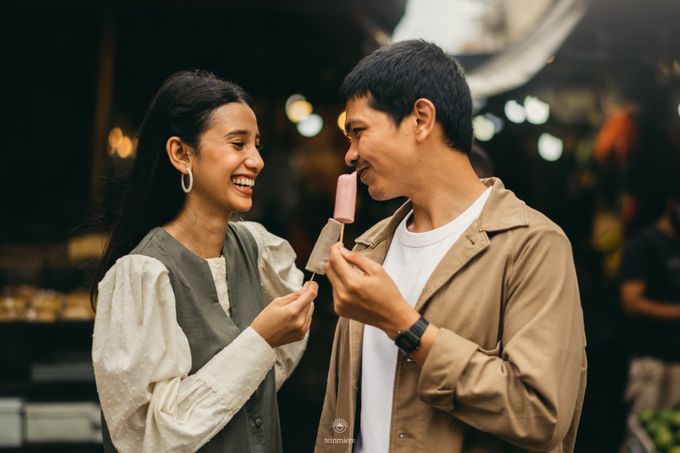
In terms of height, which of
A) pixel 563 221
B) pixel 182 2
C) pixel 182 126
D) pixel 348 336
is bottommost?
pixel 348 336

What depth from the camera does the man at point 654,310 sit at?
6.24m

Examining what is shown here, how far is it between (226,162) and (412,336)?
95cm

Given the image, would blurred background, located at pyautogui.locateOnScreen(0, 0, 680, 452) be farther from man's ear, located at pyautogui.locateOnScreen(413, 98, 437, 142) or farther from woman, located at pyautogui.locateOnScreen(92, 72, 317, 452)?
man's ear, located at pyautogui.locateOnScreen(413, 98, 437, 142)

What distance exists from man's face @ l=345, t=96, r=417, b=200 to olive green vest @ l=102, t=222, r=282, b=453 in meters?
0.65

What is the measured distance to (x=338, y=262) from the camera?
7.06 ft

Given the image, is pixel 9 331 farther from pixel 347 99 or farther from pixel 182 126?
pixel 347 99

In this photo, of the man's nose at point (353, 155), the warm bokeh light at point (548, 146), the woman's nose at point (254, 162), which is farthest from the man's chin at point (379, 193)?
the warm bokeh light at point (548, 146)

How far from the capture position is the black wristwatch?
2.09m

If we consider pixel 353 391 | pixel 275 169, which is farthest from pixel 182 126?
pixel 275 169

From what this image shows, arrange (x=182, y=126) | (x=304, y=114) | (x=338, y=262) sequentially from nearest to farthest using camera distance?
(x=338, y=262)
(x=182, y=126)
(x=304, y=114)

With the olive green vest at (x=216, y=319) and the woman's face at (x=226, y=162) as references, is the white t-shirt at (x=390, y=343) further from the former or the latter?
the woman's face at (x=226, y=162)

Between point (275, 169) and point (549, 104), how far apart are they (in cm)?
456

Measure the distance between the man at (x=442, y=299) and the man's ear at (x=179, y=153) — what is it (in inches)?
23.7

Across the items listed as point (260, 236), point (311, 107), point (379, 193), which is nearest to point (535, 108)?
point (311, 107)
